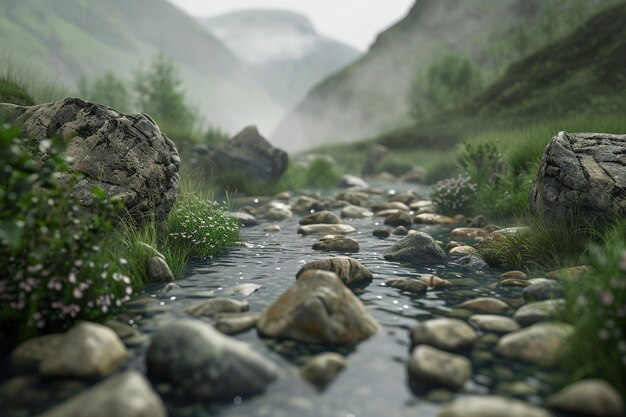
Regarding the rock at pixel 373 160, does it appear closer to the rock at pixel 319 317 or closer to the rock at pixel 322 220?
the rock at pixel 322 220

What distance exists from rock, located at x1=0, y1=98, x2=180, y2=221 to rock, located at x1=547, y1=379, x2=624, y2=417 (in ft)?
20.3

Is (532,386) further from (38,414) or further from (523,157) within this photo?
(523,157)

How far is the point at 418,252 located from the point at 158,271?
409 cm

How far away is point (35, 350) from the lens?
406 cm

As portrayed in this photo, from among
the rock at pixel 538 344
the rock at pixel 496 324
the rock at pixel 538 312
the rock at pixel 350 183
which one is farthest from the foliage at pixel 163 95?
the rock at pixel 538 344

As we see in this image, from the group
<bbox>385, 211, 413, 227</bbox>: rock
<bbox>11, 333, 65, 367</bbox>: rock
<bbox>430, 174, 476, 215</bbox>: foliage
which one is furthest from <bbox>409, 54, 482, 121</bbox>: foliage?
<bbox>11, 333, 65, 367</bbox>: rock

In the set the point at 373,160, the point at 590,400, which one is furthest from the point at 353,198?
the point at 373,160

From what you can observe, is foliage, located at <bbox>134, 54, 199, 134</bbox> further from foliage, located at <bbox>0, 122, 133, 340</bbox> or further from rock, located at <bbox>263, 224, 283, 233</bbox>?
foliage, located at <bbox>0, 122, 133, 340</bbox>

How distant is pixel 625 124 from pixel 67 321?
41.0 feet

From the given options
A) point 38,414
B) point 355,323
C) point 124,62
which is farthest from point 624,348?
point 124,62

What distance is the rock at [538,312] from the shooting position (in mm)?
4570

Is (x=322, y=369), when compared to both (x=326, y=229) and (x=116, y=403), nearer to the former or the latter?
(x=116, y=403)

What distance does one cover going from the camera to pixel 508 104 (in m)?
37.5

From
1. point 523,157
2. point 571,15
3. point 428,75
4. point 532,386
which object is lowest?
point 532,386
